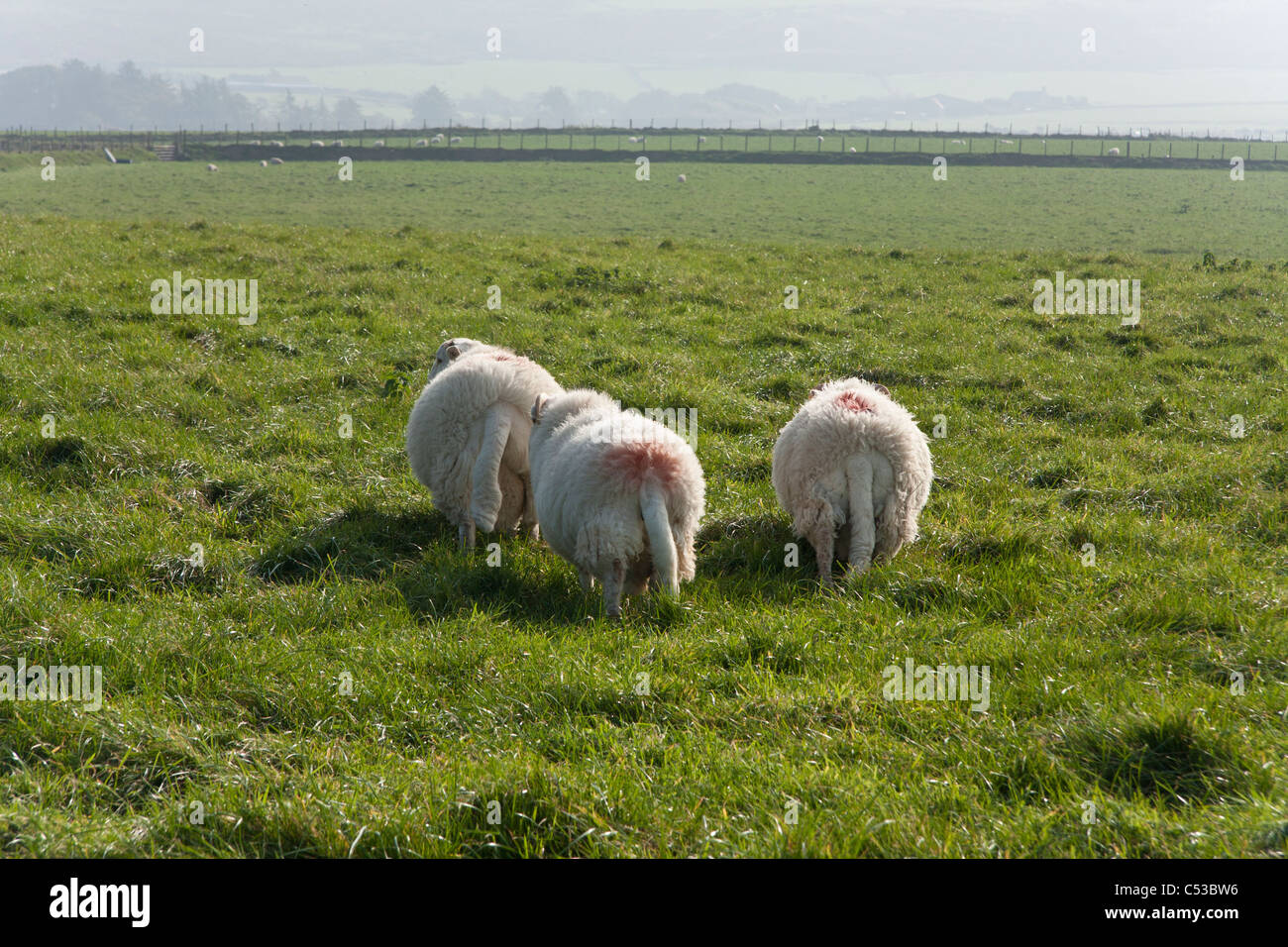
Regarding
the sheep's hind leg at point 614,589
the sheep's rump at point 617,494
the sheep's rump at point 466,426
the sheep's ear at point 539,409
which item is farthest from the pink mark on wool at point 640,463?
the sheep's rump at point 466,426

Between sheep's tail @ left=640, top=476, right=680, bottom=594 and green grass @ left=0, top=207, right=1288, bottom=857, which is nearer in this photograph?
green grass @ left=0, top=207, right=1288, bottom=857

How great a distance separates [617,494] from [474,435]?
1755 millimetres

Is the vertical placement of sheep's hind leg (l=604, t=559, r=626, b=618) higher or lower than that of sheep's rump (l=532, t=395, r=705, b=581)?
lower

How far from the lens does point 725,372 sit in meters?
10.4

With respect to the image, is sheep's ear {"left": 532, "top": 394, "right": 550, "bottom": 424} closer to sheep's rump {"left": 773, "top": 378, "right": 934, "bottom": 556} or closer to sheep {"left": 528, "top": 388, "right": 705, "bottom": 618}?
sheep {"left": 528, "top": 388, "right": 705, "bottom": 618}

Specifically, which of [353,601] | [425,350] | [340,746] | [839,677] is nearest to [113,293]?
[425,350]

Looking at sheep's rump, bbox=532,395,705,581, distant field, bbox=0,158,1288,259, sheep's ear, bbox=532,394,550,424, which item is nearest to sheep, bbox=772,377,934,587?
sheep's rump, bbox=532,395,705,581

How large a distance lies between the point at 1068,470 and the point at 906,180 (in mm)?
47063

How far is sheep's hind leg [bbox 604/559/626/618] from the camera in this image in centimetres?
510

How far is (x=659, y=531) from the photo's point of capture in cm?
505

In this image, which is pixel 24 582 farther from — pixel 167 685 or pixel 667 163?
pixel 667 163

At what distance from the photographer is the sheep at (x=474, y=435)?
6.46 meters

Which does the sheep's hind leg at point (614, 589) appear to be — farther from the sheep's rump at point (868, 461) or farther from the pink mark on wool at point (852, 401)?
the pink mark on wool at point (852, 401)

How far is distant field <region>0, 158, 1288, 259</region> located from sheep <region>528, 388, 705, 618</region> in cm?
2273
